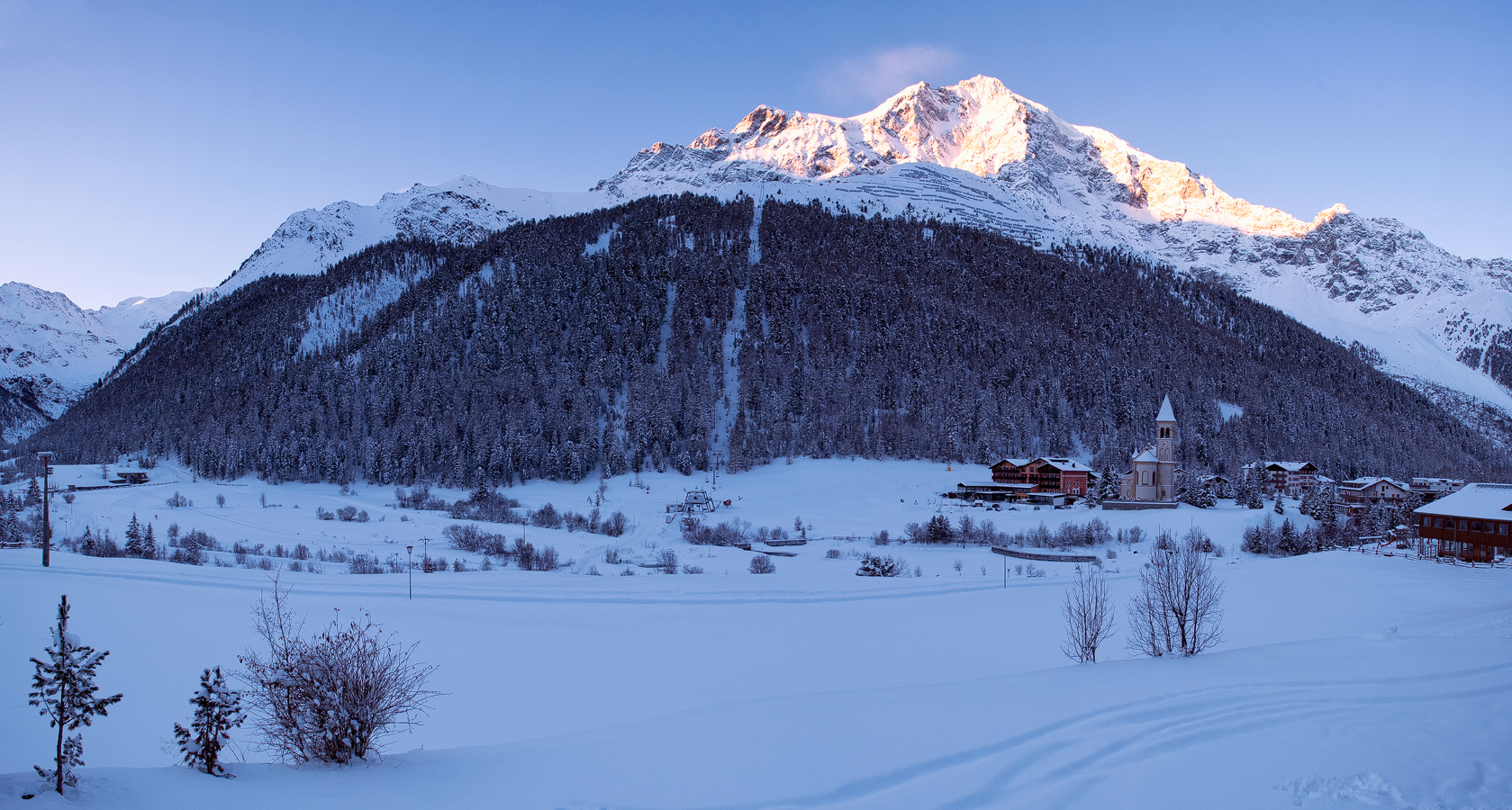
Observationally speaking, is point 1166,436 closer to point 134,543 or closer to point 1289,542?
point 1289,542

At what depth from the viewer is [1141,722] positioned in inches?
479

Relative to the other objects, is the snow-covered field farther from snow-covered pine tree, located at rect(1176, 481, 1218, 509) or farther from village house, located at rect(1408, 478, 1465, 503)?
village house, located at rect(1408, 478, 1465, 503)

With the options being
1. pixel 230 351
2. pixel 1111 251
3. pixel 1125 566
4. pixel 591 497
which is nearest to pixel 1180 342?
pixel 1111 251

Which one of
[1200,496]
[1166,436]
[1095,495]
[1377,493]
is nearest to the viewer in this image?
[1200,496]

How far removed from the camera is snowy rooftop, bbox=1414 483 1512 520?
39.2m

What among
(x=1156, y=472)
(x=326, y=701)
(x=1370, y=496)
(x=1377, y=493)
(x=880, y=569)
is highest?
(x=1156, y=472)

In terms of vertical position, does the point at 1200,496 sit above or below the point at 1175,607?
below

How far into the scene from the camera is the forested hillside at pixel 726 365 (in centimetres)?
9262

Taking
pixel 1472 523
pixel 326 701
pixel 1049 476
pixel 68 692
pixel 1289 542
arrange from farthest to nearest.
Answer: pixel 1049 476 < pixel 1289 542 < pixel 1472 523 < pixel 326 701 < pixel 68 692

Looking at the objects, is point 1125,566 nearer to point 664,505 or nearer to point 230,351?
point 664,505

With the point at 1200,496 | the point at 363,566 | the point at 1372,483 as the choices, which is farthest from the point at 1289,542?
the point at 363,566

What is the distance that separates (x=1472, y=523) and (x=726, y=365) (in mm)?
85103

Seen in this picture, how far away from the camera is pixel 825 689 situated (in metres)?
19.5

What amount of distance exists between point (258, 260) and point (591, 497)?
177 m
